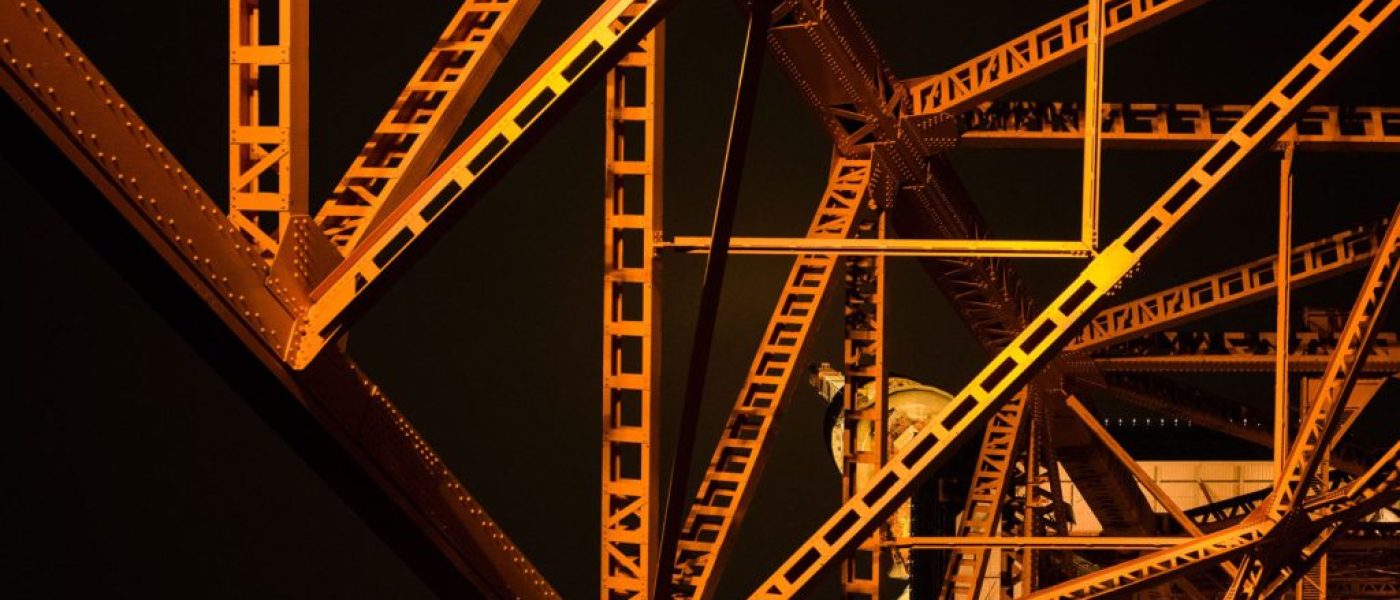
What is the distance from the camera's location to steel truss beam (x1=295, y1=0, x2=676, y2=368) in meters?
10.1

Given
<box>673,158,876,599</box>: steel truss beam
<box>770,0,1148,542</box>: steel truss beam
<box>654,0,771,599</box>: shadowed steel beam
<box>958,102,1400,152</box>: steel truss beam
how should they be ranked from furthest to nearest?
<box>958,102,1400,152</box>: steel truss beam
<box>770,0,1148,542</box>: steel truss beam
<box>673,158,876,599</box>: steel truss beam
<box>654,0,771,599</box>: shadowed steel beam

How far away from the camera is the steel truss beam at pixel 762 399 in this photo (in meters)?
15.8

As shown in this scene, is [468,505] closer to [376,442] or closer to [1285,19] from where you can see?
[376,442]

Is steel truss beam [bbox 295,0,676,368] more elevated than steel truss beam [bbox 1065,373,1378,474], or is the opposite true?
steel truss beam [bbox 295,0,676,368]

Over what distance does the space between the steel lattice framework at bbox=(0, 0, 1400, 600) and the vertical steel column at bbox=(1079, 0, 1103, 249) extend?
0.06ft

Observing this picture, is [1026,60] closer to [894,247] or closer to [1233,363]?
[894,247]

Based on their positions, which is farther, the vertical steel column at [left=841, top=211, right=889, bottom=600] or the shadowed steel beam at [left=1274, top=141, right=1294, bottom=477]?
the vertical steel column at [left=841, top=211, right=889, bottom=600]

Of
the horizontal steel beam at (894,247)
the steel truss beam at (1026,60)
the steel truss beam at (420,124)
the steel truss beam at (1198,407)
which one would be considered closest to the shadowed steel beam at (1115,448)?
the steel truss beam at (1198,407)

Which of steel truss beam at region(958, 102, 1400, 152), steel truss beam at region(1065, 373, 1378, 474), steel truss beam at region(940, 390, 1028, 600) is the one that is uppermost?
steel truss beam at region(958, 102, 1400, 152)

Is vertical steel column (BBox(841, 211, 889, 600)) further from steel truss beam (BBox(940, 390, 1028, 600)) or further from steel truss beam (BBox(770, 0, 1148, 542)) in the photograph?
steel truss beam (BBox(940, 390, 1028, 600))

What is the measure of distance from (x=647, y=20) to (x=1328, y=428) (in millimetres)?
8884

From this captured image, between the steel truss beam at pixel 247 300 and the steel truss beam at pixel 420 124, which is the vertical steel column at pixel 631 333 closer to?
the steel truss beam at pixel 420 124

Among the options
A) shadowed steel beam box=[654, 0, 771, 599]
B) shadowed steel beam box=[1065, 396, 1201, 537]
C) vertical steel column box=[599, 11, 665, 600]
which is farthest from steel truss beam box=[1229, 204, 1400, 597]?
shadowed steel beam box=[654, 0, 771, 599]

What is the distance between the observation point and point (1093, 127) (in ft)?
44.2
